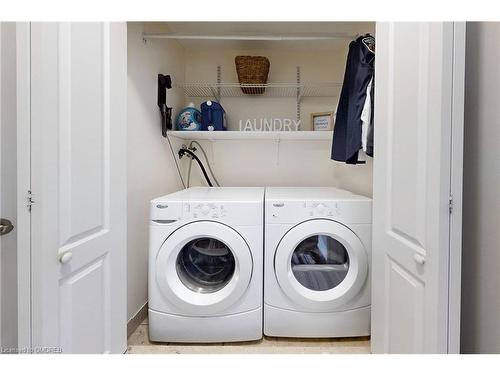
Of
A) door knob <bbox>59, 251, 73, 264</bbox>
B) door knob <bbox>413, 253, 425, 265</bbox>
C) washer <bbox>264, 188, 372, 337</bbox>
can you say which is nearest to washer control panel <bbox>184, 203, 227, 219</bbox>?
washer <bbox>264, 188, 372, 337</bbox>

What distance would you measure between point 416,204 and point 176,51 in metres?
2.15

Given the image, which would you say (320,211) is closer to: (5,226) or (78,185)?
(78,185)

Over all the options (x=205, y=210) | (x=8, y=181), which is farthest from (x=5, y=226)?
(x=205, y=210)

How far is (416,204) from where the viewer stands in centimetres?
90

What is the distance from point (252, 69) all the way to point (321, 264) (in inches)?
61.2

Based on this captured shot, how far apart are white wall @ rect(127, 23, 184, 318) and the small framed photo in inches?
48.0

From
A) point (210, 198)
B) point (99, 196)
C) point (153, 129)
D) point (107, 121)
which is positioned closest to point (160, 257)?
point (210, 198)

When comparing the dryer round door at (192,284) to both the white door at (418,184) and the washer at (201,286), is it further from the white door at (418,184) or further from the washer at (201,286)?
the white door at (418,184)

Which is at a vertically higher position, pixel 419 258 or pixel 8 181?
pixel 8 181

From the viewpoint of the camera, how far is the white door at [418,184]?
2.53 feet

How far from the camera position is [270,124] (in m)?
2.30

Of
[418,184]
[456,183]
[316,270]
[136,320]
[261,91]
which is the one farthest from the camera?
[261,91]

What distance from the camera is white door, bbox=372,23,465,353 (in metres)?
0.77
